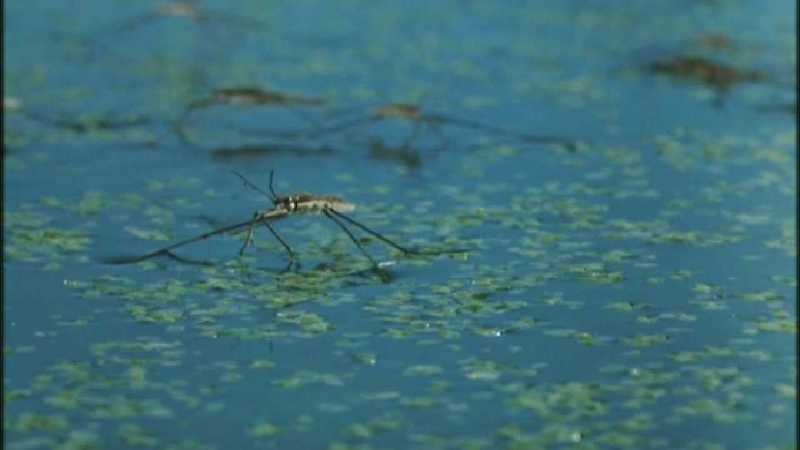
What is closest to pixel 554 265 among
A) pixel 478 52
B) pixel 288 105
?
pixel 288 105

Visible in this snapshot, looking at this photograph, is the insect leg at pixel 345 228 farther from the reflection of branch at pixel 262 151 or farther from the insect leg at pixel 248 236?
the reflection of branch at pixel 262 151

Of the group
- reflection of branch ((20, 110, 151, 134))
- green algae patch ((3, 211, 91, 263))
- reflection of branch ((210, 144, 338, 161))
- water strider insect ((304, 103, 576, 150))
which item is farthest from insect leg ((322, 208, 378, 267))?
reflection of branch ((20, 110, 151, 134))

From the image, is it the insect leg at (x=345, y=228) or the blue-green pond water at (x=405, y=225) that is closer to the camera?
the blue-green pond water at (x=405, y=225)

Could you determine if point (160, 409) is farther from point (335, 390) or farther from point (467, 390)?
point (467, 390)

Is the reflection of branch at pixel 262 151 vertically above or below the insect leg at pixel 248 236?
above

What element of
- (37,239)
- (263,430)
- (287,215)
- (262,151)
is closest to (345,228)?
(287,215)

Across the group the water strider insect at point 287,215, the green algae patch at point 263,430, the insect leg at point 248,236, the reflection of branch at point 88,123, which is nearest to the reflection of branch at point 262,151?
the reflection of branch at point 88,123

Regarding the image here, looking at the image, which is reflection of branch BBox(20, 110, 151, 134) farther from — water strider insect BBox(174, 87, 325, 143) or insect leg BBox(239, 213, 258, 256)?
insect leg BBox(239, 213, 258, 256)
